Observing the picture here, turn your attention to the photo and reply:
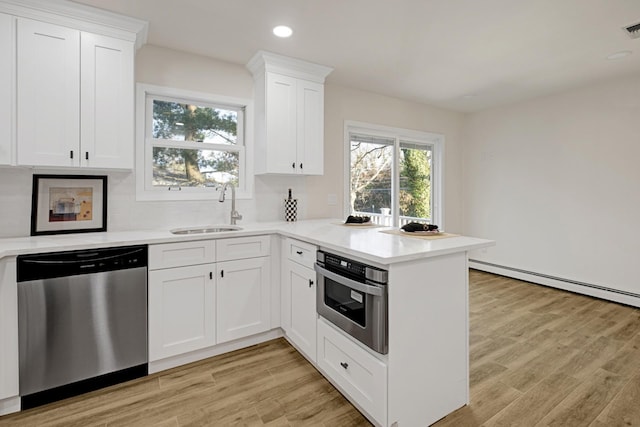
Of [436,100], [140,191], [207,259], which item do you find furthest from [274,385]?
[436,100]

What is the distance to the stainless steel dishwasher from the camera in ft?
5.96

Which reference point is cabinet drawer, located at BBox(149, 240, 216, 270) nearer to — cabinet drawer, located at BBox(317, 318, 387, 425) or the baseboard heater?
cabinet drawer, located at BBox(317, 318, 387, 425)

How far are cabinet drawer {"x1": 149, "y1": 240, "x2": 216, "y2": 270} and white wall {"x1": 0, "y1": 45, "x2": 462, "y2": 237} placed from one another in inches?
25.7

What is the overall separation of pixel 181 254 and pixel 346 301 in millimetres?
1251

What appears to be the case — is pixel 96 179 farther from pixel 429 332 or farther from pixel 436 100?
pixel 436 100

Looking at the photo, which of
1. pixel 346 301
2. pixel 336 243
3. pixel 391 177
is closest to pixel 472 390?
pixel 346 301

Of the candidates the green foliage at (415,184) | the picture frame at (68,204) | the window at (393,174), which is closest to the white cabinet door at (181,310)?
the picture frame at (68,204)

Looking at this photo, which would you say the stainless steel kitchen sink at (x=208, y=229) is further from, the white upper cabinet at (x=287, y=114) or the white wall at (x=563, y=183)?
the white wall at (x=563, y=183)

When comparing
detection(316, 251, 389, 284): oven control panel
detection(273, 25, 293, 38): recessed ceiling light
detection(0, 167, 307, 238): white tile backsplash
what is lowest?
detection(316, 251, 389, 284): oven control panel

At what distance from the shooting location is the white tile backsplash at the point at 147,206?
2.21 m

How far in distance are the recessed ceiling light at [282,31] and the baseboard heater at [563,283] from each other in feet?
14.1

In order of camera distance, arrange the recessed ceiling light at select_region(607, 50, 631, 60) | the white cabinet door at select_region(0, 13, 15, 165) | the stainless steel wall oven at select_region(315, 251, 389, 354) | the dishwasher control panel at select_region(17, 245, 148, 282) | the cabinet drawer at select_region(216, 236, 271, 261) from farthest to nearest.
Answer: the recessed ceiling light at select_region(607, 50, 631, 60)
the cabinet drawer at select_region(216, 236, 271, 261)
the white cabinet door at select_region(0, 13, 15, 165)
the dishwasher control panel at select_region(17, 245, 148, 282)
the stainless steel wall oven at select_region(315, 251, 389, 354)

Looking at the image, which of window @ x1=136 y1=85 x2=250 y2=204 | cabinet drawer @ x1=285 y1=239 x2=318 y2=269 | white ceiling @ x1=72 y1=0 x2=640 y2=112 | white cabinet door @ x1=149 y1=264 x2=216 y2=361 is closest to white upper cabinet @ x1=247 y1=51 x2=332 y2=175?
white ceiling @ x1=72 y1=0 x2=640 y2=112

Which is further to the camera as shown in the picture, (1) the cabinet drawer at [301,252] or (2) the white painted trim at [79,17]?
(1) the cabinet drawer at [301,252]
